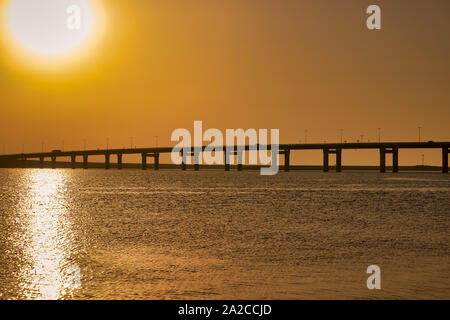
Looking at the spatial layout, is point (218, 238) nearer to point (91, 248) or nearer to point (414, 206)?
point (91, 248)

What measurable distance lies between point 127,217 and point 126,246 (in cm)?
1623

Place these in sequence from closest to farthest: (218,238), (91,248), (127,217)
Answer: (91,248) → (218,238) → (127,217)

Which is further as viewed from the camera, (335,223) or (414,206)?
(414,206)

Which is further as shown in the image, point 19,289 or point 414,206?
point 414,206

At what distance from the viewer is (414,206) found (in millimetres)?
54750

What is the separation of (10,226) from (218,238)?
1261 cm

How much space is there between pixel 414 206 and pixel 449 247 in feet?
100

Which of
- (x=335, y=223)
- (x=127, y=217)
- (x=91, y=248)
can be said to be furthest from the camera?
(x=127, y=217)

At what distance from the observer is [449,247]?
25.2m

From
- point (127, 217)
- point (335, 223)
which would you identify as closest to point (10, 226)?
point (127, 217)
